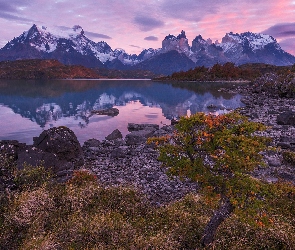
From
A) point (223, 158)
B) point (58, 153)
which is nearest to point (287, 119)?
point (58, 153)

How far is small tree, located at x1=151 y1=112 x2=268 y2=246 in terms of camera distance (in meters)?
9.74

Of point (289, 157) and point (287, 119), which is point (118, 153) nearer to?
point (289, 157)

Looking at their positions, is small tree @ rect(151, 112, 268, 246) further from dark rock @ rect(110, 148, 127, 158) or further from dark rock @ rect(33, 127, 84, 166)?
dark rock @ rect(110, 148, 127, 158)

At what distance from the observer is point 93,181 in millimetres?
19078

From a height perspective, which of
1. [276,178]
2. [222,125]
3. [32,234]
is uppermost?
[222,125]

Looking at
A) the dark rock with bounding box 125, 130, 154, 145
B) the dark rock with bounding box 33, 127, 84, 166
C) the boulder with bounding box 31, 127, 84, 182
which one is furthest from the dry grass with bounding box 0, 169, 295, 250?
the dark rock with bounding box 125, 130, 154, 145

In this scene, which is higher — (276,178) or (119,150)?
(119,150)

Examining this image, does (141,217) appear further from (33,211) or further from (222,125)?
(222,125)

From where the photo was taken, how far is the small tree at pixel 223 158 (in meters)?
9.74

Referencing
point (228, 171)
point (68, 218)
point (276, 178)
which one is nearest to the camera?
point (228, 171)

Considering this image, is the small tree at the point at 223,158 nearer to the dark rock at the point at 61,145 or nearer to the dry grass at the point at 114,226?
the dry grass at the point at 114,226

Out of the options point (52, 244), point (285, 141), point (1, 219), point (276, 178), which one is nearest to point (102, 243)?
point (52, 244)

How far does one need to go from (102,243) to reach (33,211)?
4416mm

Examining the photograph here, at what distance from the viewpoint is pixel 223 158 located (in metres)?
9.80
